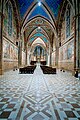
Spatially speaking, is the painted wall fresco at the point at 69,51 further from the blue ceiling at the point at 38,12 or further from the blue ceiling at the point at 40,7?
the blue ceiling at the point at 38,12

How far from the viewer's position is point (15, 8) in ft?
58.6

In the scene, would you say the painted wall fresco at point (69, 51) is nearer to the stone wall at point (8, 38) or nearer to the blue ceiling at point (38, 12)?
the stone wall at point (8, 38)

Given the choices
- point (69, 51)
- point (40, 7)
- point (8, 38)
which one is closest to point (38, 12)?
point (40, 7)

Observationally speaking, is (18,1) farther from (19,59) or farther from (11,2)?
(19,59)

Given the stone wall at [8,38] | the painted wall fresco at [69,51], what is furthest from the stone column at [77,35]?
the stone wall at [8,38]

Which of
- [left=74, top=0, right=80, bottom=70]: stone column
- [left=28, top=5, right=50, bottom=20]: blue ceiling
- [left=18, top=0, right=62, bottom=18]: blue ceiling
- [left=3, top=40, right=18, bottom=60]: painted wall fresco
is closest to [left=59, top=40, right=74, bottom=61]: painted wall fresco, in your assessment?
[left=74, top=0, right=80, bottom=70]: stone column

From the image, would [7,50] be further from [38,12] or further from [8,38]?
[38,12]

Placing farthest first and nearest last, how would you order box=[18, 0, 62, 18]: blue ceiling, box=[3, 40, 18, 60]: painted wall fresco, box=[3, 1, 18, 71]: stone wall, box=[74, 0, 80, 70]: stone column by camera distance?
box=[18, 0, 62, 18]: blue ceiling < box=[3, 1, 18, 71]: stone wall < box=[3, 40, 18, 60]: painted wall fresco < box=[74, 0, 80, 70]: stone column

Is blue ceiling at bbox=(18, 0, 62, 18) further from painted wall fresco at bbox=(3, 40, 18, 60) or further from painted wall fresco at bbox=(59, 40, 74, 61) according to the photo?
painted wall fresco at bbox=(3, 40, 18, 60)

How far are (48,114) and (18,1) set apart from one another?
17858mm

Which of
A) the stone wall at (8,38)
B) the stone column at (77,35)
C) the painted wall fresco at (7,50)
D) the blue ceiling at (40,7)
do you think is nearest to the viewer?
the stone column at (77,35)

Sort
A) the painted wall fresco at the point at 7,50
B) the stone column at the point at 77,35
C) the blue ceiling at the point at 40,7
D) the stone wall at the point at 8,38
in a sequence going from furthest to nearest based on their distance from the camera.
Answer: the blue ceiling at the point at 40,7
the stone wall at the point at 8,38
the painted wall fresco at the point at 7,50
the stone column at the point at 77,35

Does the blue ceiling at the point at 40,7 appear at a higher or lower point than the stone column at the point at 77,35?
higher

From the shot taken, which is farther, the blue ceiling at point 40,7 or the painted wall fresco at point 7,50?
the blue ceiling at point 40,7
